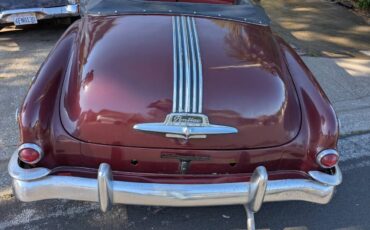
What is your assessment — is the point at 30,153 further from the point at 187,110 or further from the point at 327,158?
the point at 327,158

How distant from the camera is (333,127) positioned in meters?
2.74

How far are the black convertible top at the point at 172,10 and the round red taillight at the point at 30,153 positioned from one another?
1331 millimetres

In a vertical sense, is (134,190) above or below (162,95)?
below

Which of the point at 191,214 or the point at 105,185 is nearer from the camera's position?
the point at 105,185

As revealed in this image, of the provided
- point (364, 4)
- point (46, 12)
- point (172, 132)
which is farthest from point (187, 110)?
point (364, 4)

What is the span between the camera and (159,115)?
8.19 feet

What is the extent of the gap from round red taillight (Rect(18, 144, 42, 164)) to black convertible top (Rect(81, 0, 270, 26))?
4.37 ft

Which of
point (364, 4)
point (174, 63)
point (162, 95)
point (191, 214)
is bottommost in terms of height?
point (191, 214)

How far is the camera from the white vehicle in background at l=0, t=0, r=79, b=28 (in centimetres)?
624

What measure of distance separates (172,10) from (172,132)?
1354 mm

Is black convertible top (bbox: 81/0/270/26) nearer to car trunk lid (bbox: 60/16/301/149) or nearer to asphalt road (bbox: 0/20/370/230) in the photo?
car trunk lid (bbox: 60/16/301/149)

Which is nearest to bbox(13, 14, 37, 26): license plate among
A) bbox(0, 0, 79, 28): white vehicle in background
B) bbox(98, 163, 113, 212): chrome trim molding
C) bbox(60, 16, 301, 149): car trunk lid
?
bbox(0, 0, 79, 28): white vehicle in background

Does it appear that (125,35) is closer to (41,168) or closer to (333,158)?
(41,168)

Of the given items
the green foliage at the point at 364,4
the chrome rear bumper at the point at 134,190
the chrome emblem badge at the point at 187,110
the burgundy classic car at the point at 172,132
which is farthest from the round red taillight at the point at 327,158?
the green foliage at the point at 364,4
